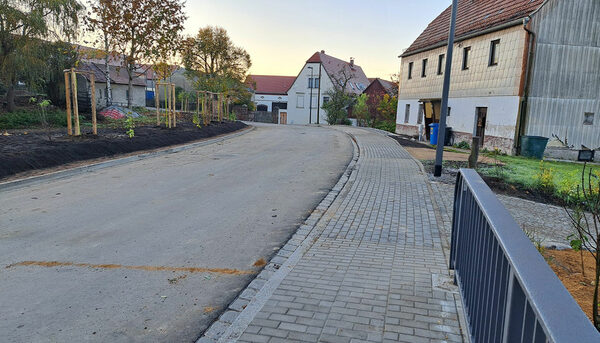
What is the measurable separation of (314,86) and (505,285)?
198ft

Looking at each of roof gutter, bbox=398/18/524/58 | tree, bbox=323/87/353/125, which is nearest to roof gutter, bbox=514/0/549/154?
roof gutter, bbox=398/18/524/58

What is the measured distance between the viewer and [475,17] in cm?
2312

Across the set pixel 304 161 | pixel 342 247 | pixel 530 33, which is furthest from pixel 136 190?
pixel 530 33

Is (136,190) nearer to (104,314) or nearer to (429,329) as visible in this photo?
(104,314)

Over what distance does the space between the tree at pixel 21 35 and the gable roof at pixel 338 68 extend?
3925 centimetres

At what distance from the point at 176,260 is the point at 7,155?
25.6 feet

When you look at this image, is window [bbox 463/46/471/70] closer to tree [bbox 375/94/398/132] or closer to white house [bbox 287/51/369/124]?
tree [bbox 375/94/398/132]

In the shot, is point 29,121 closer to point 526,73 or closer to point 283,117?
point 526,73

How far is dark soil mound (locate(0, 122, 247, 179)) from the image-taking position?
1005 cm

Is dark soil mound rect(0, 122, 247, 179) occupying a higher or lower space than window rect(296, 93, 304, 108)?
lower

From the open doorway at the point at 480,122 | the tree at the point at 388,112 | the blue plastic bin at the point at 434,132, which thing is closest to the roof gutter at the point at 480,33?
the open doorway at the point at 480,122

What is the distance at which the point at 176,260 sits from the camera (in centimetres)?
498

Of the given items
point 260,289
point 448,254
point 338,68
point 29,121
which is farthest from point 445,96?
point 338,68

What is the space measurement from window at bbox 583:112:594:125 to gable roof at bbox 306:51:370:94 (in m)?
39.0
